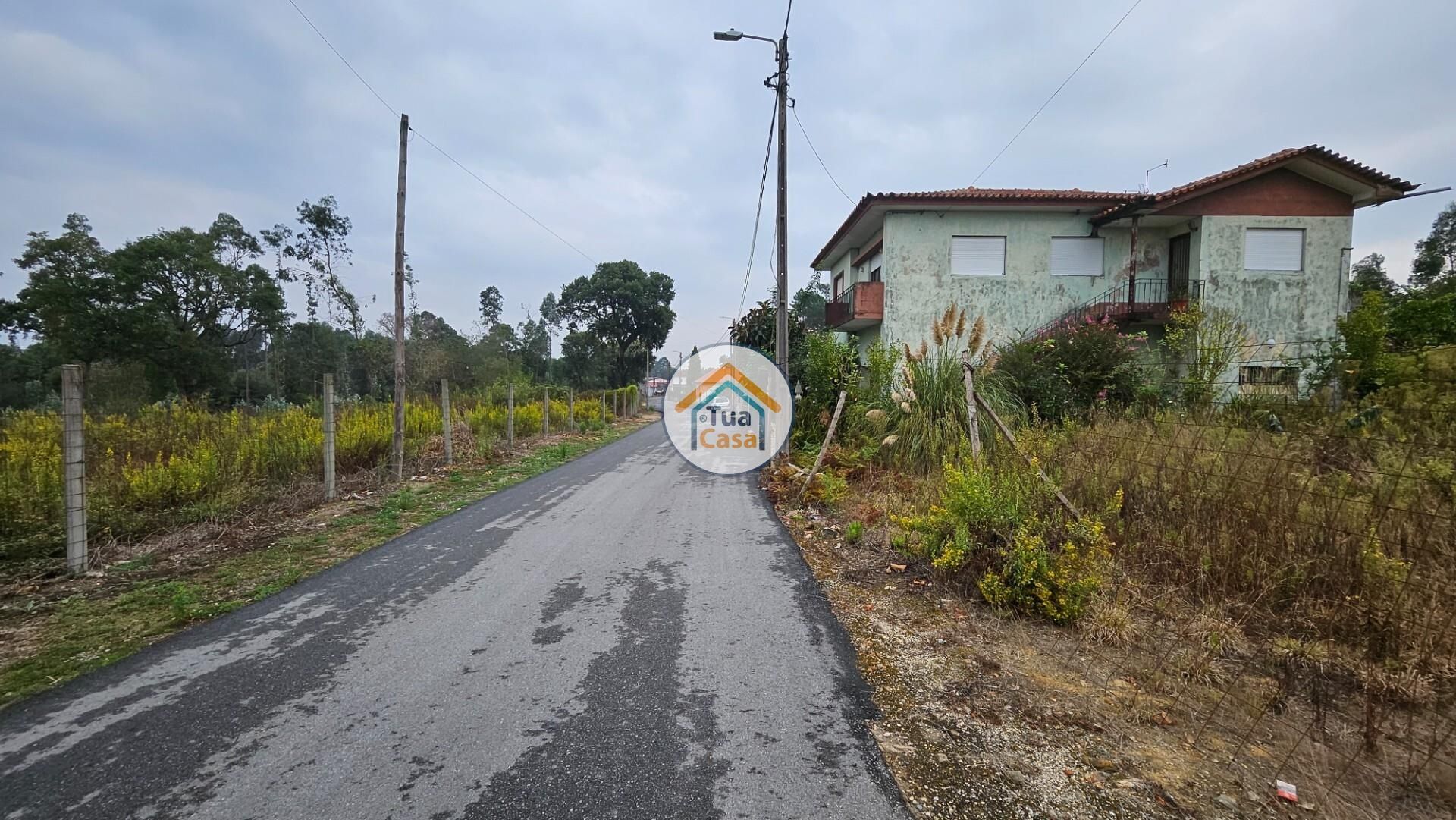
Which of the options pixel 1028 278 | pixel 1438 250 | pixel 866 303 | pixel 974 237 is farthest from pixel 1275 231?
pixel 1438 250

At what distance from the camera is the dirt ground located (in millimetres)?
1980

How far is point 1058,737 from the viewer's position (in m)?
2.37

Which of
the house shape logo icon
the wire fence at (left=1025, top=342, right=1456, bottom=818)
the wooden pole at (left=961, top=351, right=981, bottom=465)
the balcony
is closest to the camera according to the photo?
the wire fence at (left=1025, top=342, right=1456, bottom=818)

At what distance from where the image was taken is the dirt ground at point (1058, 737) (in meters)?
1.98

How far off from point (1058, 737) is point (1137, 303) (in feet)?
53.5

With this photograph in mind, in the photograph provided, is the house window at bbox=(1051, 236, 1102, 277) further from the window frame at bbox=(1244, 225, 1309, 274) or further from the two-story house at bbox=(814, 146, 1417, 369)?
the window frame at bbox=(1244, 225, 1309, 274)

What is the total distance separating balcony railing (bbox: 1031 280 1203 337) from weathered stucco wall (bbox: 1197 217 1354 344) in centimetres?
52

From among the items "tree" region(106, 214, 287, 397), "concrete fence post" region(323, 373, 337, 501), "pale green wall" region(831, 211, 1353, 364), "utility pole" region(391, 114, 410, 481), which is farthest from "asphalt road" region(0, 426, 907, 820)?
"tree" region(106, 214, 287, 397)

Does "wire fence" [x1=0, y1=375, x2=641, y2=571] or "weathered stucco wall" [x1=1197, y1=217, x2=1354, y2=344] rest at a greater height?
"weathered stucco wall" [x1=1197, y1=217, x2=1354, y2=344]

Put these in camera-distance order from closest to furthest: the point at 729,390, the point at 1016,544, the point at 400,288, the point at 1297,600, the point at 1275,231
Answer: the point at 1297,600, the point at 1016,544, the point at 400,288, the point at 729,390, the point at 1275,231

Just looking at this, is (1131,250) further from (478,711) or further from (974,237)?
(478,711)

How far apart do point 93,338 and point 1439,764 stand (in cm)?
3853

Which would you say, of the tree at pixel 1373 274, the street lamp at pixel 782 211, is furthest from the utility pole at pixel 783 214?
the tree at pixel 1373 274

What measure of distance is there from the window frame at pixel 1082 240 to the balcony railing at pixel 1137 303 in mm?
613
